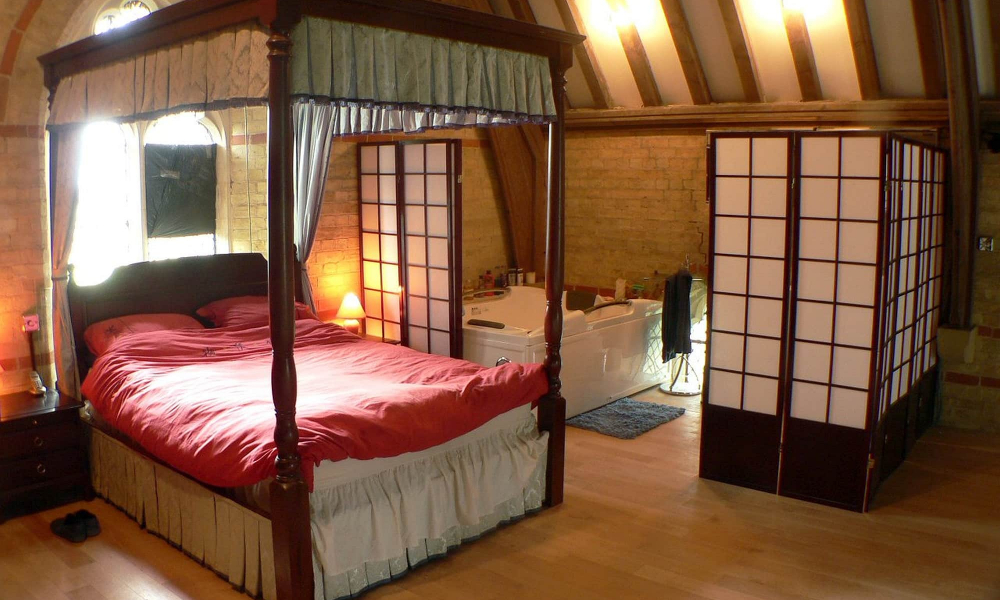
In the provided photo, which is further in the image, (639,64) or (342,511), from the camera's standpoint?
(639,64)

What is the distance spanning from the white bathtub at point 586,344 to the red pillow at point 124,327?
1970 millimetres

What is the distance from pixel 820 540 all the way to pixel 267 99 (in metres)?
3.29

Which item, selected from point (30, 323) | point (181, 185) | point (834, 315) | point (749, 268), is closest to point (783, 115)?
point (749, 268)

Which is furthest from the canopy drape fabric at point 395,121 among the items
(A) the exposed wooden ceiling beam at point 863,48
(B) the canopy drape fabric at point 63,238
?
(A) the exposed wooden ceiling beam at point 863,48

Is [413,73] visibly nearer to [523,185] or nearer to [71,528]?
[71,528]

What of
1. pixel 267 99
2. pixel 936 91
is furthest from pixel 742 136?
pixel 267 99

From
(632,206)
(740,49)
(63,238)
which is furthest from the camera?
(632,206)

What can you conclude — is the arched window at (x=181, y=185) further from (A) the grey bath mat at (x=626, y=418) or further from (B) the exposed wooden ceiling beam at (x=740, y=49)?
(B) the exposed wooden ceiling beam at (x=740, y=49)

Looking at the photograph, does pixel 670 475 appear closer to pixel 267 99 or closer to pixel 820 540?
pixel 820 540

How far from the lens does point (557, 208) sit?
14.4 feet

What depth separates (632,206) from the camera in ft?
24.4

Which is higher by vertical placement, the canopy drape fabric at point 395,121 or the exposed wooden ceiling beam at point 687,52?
the exposed wooden ceiling beam at point 687,52

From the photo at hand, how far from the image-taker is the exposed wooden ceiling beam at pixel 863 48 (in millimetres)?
5355

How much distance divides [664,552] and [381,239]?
11.3 feet
